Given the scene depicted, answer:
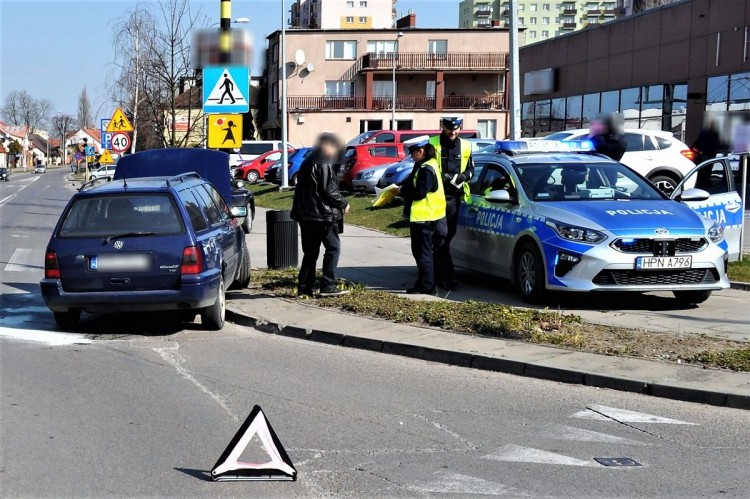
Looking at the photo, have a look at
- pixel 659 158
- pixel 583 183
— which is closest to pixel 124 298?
pixel 583 183

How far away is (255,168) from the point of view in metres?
43.3

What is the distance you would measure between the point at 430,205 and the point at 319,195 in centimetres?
138

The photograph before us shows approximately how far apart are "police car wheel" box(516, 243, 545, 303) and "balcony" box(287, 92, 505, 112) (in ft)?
180

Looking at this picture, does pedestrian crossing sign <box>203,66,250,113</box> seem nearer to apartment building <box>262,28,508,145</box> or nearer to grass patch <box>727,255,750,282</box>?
grass patch <box>727,255,750,282</box>

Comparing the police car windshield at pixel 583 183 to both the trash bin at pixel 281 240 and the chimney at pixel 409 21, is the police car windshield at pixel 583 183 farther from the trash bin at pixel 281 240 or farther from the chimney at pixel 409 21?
the chimney at pixel 409 21

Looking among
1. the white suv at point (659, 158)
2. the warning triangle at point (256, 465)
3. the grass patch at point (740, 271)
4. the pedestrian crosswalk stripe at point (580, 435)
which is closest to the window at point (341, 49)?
the white suv at point (659, 158)

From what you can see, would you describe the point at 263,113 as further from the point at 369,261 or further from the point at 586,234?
the point at 586,234

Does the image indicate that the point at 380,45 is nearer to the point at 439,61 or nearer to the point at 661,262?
the point at 439,61

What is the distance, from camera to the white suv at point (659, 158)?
20750 mm

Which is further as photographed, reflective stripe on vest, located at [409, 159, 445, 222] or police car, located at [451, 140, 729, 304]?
reflective stripe on vest, located at [409, 159, 445, 222]

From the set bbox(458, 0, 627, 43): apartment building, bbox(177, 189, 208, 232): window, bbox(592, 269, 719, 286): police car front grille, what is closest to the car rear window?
bbox(177, 189, 208, 232): window

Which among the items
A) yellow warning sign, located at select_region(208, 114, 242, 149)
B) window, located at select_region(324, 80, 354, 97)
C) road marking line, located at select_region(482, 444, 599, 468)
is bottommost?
road marking line, located at select_region(482, 444, 599, 468)

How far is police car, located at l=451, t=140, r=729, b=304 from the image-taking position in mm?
9977

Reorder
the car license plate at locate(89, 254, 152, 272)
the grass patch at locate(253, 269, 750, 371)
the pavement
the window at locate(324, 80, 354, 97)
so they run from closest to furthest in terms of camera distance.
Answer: the pavement → the grass patch at locate(253, 269, 750, 371) → the car license plate at locate(89, 254, 152, 272) → the window at locate(324, 80, 354, 97)
